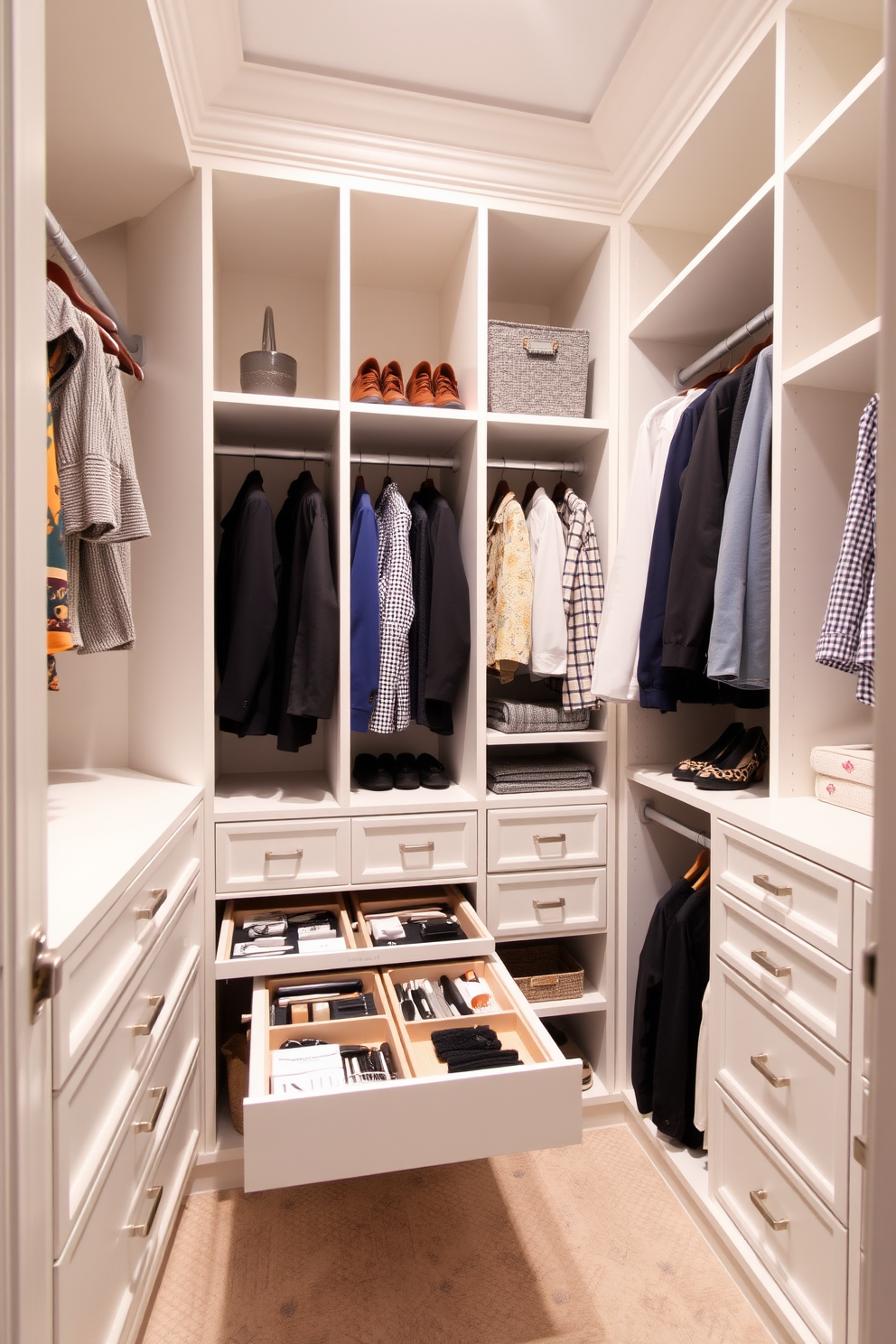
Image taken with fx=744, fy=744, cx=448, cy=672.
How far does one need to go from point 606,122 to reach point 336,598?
143 centimetres

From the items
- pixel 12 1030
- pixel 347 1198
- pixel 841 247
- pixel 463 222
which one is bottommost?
pixel 347 1198

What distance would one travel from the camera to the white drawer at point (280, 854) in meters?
1.86

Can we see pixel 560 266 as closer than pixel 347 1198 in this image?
No

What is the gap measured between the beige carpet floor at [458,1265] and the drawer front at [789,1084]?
0.43 m

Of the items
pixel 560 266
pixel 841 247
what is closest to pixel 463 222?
pixel 560 266

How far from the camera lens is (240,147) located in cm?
184

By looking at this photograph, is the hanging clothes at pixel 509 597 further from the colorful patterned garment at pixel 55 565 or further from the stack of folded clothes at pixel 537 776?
the colorful patterned garment at pixel 55 565

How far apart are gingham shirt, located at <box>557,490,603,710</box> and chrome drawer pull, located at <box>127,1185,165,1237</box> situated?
1.42 meters

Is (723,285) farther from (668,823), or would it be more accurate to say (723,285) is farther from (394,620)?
(668,823)

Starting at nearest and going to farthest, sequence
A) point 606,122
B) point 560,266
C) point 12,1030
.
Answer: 1. point 12,1030
2. point 606,122
3. point 560,266

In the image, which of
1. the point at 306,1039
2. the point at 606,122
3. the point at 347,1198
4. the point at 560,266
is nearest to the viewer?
the point at 306,1039

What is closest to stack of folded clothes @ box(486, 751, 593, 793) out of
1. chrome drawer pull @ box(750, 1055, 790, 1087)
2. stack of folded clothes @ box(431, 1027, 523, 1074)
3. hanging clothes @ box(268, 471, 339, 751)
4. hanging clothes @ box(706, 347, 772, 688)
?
hanging clothes @ box(268, 471, 339, 751)

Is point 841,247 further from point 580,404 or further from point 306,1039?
point 306,1039

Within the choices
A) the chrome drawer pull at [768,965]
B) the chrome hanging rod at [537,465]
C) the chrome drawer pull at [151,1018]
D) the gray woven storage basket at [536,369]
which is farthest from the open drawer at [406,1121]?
the gray woven storage basket at [536,369]
